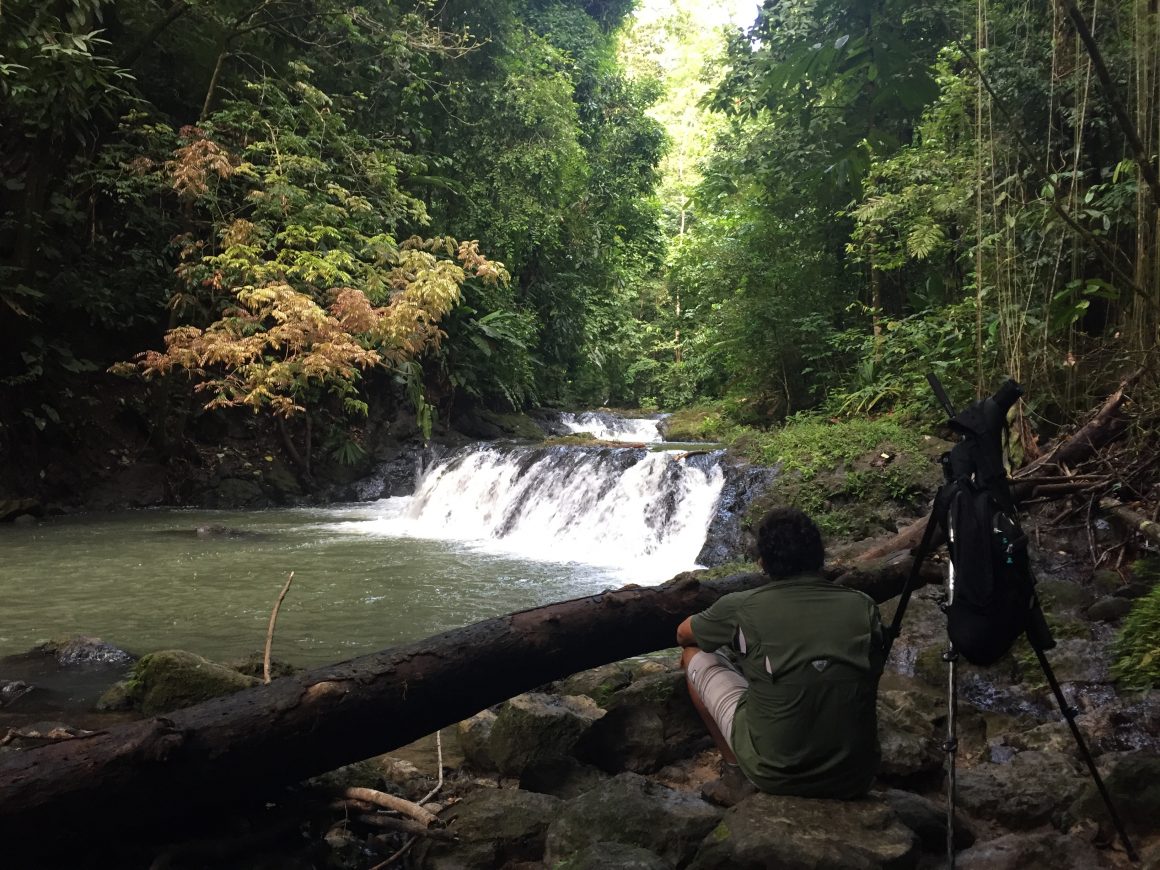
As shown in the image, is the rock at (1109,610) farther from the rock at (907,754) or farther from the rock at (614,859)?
the rock at (614,859)

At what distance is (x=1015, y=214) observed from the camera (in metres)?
7.47

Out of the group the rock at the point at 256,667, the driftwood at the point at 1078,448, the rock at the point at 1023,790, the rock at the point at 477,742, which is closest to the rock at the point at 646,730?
the rock at the point at 477,742

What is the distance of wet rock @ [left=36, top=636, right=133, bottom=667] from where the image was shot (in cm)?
583

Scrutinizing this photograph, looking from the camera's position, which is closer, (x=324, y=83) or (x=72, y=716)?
(x=72, y=716)

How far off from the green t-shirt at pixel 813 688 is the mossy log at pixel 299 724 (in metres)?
1.01

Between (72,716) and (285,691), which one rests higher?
(285,691)

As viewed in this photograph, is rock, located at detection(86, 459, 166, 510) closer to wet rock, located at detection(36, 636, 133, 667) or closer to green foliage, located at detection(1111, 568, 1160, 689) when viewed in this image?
wet rock, located at detection(36, 636, 133, 667)

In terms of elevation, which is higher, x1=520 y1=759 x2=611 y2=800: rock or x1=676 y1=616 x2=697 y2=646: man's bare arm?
x1=676 y1=616 x2=697 y2=646: man's bare arm

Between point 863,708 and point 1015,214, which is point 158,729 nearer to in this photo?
point 863,708

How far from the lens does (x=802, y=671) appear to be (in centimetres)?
281

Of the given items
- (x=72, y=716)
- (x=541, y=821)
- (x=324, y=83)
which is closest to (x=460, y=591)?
(x=72, y=716)

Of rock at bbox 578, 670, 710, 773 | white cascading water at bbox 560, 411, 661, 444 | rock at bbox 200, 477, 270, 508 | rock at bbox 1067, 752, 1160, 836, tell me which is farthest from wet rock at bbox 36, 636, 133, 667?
white cascading water at bbox 560, 411, 661, 444

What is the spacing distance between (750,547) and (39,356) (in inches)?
440

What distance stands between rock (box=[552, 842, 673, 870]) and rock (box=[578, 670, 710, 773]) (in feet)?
4.54
